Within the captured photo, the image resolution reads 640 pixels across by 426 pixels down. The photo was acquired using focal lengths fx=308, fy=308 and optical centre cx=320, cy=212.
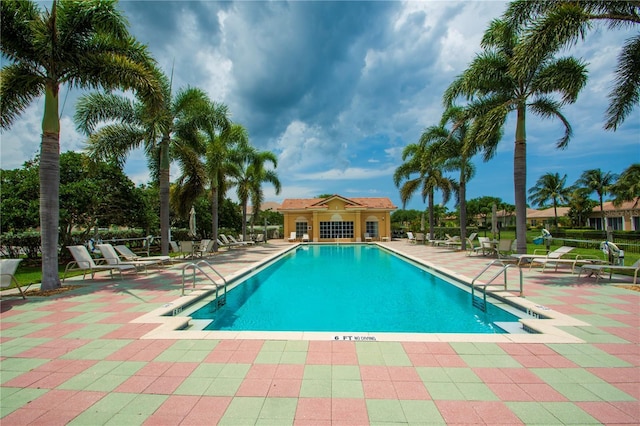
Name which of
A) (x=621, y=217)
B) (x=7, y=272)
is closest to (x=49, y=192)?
(x=7, y=272)

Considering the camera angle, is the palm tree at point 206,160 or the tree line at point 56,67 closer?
the tree line at point 56,67

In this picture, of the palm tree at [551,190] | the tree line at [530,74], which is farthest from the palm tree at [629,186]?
the tree line at [530,74]

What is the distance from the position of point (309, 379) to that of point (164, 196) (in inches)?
500

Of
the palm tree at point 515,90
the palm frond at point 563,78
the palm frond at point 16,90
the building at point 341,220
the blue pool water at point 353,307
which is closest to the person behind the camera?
the blue pool water at point 353,307

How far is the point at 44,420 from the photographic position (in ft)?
8.43

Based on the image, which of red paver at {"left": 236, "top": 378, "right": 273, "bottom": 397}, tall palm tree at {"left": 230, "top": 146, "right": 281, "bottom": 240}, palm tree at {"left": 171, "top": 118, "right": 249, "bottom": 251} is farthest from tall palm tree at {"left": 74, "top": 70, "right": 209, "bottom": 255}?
red paver at {"left": 236, "top": 378, "right": 273, "bottom": 397}

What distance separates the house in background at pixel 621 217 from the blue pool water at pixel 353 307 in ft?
125

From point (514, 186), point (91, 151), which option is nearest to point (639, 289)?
point (514, 186)

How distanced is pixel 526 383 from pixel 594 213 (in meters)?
57.6

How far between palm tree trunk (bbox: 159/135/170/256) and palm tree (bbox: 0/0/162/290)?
515 cm

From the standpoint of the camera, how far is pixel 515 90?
1252 cm

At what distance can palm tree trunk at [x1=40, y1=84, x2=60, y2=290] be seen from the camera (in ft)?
25.2

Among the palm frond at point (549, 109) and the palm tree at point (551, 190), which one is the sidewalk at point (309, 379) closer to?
the palm frond at point (549, 109)

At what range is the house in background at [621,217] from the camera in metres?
35.8
